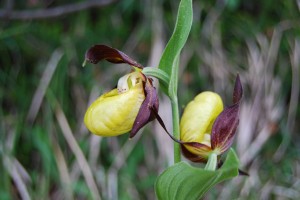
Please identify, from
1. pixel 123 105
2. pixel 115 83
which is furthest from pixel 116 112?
pixel 115 83

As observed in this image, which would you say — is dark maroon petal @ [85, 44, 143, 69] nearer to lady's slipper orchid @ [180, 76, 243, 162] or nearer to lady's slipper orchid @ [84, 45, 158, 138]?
lady's slipper orchid @ [84, 45, 158, 138]

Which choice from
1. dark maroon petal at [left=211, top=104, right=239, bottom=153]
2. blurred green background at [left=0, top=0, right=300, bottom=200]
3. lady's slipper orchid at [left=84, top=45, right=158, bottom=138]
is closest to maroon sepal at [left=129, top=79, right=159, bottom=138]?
lady's slipper orchid at [left=84, top=45, right=158, bottom=138]

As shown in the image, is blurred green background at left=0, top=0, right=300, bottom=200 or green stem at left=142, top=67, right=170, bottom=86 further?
blurred green background at left=0, top=0, right=300, bottom=200

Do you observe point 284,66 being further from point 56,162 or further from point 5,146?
point 5,146

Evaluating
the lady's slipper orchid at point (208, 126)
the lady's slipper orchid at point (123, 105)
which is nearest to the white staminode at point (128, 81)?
the lady's slipper orchid at point (123, 105)

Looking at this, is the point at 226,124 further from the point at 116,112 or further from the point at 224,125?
the point at 116,112

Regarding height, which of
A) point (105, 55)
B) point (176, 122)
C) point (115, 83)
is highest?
point (105, 55)
